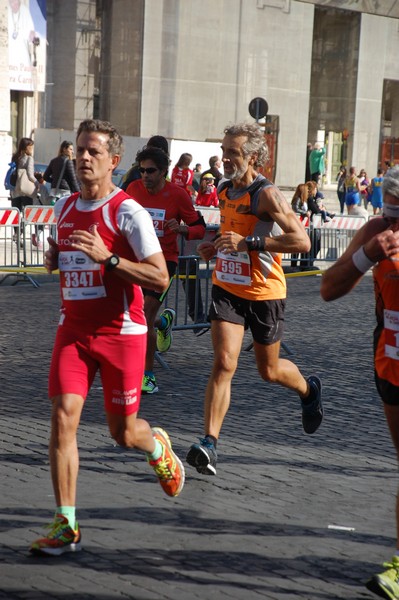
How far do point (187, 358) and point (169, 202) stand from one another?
7.04 ft

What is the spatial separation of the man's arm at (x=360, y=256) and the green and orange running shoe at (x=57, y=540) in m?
1.41

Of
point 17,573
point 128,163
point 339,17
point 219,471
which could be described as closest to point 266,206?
point 219,471

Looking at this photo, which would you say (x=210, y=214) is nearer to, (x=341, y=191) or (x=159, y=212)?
(x=159, y=212)

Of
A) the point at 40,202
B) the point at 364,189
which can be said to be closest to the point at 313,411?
the point at 40,202

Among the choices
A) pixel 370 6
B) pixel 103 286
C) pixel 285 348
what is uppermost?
pixel 370 6

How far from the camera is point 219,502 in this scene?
5.81m

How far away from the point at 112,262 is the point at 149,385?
392cm

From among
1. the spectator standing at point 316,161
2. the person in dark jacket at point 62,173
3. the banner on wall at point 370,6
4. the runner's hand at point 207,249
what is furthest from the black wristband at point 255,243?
the banner on wall at point 370,6

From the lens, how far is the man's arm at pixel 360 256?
A: 4.32 meters

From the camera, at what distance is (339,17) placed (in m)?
46.2

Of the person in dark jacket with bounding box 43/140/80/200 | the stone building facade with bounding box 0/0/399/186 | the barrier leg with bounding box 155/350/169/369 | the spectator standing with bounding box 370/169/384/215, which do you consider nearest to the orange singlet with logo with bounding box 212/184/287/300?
the barrier leg with bounding box 155/350/169/369

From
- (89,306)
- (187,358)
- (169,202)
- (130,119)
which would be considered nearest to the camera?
(89,306)

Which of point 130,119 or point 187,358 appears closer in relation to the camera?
point 187,358

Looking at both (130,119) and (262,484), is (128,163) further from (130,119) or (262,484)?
(262,484)
